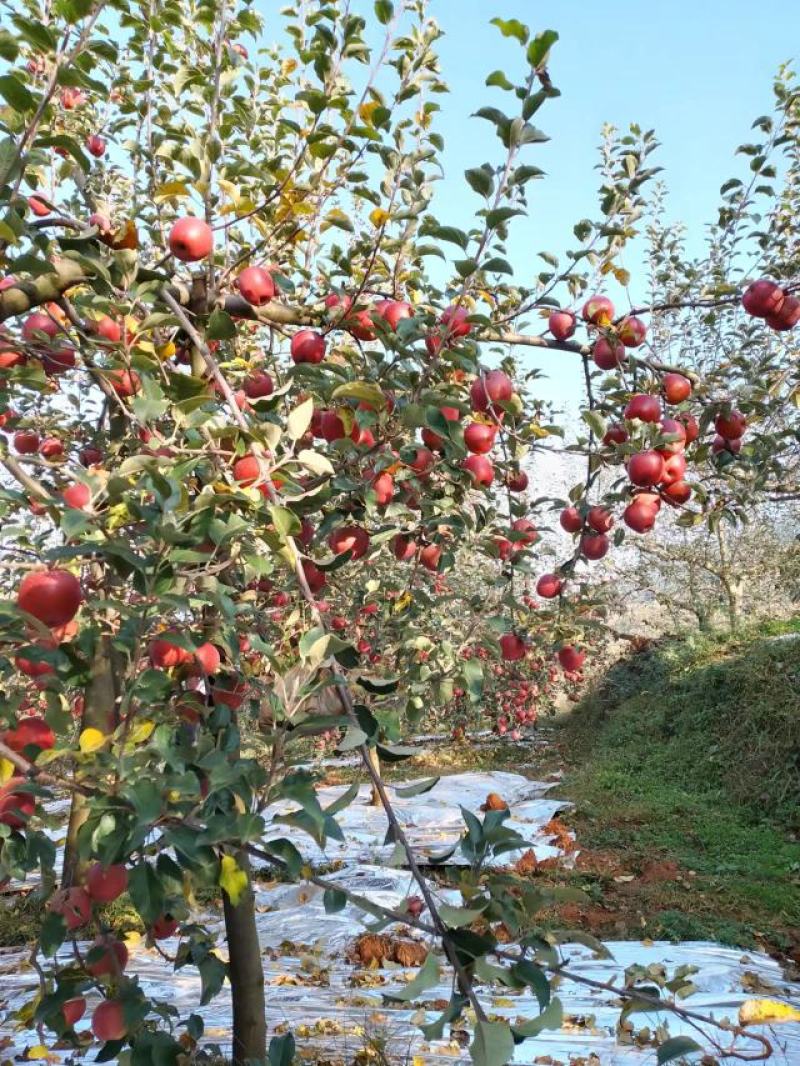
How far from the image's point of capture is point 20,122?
138cm

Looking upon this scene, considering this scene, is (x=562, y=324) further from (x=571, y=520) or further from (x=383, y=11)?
(x=383, y=11)

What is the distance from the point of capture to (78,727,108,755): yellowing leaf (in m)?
1.11

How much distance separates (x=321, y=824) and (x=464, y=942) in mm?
273

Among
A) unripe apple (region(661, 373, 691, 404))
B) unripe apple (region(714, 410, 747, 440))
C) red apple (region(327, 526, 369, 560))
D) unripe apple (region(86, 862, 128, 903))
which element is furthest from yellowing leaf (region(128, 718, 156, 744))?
unripe apple (region(714, 410, 747, 440))

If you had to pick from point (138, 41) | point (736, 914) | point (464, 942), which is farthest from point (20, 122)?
point (736, 914)

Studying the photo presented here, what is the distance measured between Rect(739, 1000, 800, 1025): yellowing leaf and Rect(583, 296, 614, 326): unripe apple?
243cm

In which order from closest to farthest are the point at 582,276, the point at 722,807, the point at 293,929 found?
the point at 582,276 < the point at 293,929 < the point at 722,807

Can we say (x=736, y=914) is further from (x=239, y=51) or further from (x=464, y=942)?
(x=239, y=51)

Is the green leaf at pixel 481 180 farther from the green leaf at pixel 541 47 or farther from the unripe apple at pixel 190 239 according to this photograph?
the unripe apple at pixel 190 239

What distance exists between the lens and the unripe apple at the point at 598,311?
72.2 inches

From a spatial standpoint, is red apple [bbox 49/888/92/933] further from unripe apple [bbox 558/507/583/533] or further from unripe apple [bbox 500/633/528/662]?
unripe apple [bbox 558/507/583/533]

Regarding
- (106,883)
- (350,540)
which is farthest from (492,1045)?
(350,540)

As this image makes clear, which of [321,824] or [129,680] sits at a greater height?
[129,680]

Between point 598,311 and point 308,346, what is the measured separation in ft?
2.27
